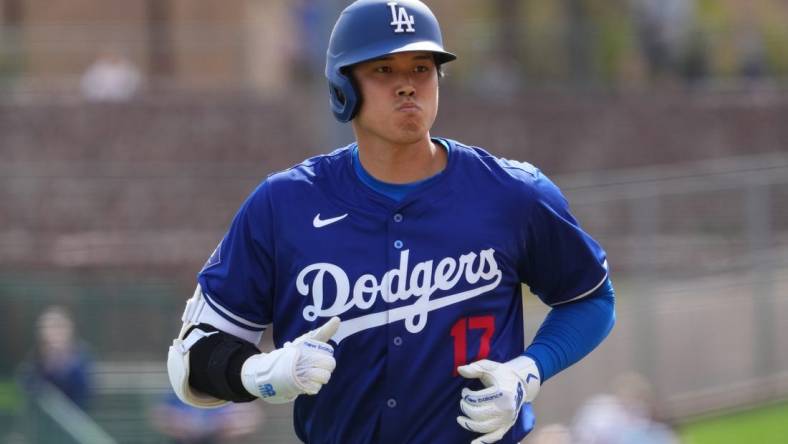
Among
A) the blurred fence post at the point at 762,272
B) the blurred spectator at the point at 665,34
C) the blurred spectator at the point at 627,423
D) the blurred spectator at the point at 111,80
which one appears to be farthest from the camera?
the blurred spectator at the point at 111,80

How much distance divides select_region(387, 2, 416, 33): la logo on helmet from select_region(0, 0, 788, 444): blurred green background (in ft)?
18.4

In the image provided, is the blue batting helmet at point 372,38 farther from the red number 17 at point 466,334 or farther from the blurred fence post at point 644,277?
the blurred fence post at point 644,277

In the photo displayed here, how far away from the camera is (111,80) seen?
75.8 ft

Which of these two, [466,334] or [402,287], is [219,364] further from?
[466,334]

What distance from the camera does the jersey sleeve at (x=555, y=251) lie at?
4.27 metres

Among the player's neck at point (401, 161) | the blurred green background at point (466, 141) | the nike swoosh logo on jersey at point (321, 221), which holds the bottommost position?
the blurred green background at point (466, 141)

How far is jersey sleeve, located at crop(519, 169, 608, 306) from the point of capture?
4.27 metres

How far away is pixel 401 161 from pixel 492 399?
701mm

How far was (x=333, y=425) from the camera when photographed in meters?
4.29

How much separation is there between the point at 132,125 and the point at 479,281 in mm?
18490

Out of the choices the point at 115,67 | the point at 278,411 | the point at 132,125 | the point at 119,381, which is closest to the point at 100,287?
the point at 119,381

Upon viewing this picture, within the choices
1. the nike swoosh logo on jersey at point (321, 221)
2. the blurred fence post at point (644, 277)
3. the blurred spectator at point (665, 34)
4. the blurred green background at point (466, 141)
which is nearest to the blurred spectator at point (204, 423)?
the blurred green background at point (466, 141)

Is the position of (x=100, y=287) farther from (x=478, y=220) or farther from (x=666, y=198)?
(x=478, y=220)

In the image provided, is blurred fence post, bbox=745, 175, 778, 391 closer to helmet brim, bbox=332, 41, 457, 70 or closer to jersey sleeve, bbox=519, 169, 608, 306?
jersey sleeve, bbox=519, 169, 608, 306
